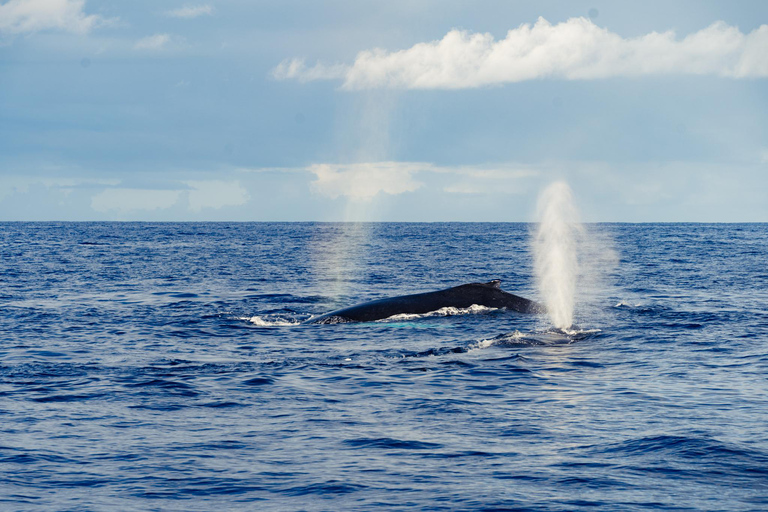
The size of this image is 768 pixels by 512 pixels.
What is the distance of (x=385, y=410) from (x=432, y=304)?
13611 mm

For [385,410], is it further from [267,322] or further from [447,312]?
[267,322]

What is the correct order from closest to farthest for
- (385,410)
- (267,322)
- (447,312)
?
1. (385,410)
2. (447,312)
3. (267,322)

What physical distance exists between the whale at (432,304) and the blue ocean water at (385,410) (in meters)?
0.74

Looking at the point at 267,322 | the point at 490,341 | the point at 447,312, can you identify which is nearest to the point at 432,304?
the point at 447,312

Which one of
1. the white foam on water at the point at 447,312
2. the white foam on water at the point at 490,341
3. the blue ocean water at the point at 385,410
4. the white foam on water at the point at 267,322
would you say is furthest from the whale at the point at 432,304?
the white foam on water at the point at 490,341

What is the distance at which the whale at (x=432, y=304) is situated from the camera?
28.2 metres

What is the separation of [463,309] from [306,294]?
12.6 meters

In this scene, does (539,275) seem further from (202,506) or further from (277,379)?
(202,506)

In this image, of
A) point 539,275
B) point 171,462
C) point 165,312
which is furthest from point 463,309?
point 539,275

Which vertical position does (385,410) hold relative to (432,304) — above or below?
below

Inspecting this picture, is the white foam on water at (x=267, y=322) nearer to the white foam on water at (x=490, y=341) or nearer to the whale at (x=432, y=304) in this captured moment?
the whale at (x=432, y=304)

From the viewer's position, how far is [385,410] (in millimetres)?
15656

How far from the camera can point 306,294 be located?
39969mm

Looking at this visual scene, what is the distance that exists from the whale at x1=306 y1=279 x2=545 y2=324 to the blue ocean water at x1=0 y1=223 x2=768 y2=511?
74 cm
